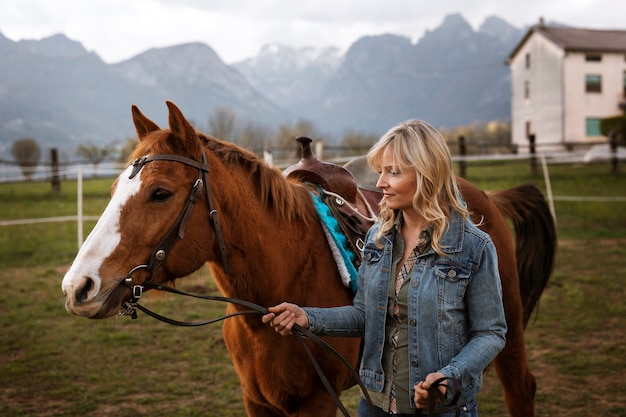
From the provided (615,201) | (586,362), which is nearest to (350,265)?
(586,362)

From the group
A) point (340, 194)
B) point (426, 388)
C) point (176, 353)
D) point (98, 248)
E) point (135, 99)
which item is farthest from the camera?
point (135, 99)

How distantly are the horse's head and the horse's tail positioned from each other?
2.84m

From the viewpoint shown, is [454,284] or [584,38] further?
[584,38]

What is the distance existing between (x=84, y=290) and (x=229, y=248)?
61cm

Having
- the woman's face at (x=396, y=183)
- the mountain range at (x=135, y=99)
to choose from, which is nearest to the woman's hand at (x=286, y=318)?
the woman's face at (x=396, y=183)

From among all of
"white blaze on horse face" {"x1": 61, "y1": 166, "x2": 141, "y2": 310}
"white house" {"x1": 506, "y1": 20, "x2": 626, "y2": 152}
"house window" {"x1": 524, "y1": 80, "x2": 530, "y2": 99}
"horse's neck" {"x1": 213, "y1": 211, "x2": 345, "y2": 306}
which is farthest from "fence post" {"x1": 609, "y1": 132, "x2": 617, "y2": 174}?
"house window" {"x1": 524, "y1": 80, "x2": 530, "y2": 99}

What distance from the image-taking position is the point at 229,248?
223 centimetres

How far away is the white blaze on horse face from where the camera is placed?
5.73ft

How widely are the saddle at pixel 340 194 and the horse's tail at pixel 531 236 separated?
1.45 metres

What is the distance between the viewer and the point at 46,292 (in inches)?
294

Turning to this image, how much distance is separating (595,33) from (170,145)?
38.3 meters

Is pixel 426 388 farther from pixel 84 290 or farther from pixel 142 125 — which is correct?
pixel 142 125

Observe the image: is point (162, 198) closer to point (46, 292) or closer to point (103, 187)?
point (46, 292)

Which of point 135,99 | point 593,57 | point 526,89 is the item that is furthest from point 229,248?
point 135,99
